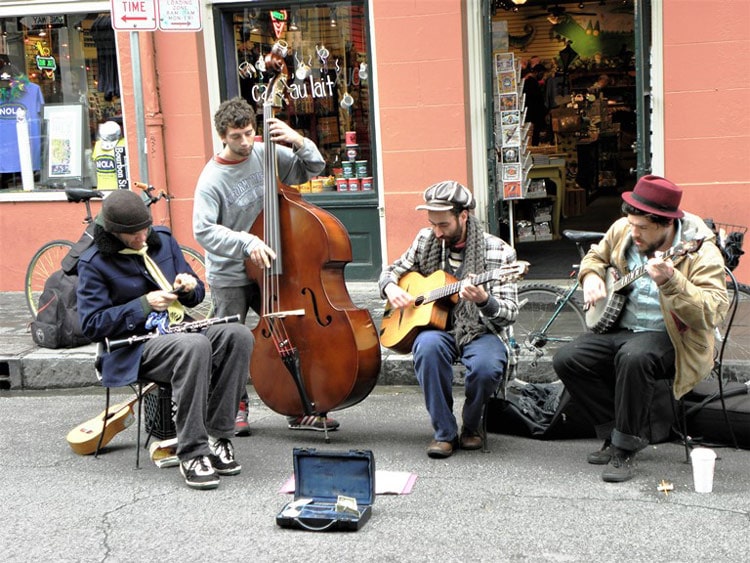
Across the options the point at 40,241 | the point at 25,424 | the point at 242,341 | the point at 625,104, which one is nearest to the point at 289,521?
the point at 242,341

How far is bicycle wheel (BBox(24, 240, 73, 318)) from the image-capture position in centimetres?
873

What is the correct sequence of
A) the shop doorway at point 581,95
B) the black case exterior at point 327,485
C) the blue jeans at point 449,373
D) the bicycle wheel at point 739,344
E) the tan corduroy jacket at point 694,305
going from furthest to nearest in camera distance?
the shop doorway at point 581,95
the bicycle wheel at point 739,344
the blue jeans at point 449,373
the tan corduroy jacket at point 694,305
the black case exterior at point 327,485

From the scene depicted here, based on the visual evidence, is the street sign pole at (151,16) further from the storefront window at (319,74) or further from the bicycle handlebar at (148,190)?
the storefront window at (319,74)

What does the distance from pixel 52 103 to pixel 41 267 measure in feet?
6.60

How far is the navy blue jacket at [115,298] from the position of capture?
507cm

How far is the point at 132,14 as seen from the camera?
6699 mm

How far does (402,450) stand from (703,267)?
180cm

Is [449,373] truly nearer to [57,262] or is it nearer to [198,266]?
[198,266]

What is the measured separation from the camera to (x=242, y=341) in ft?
16.8

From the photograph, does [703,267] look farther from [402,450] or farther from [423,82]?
[423,82]

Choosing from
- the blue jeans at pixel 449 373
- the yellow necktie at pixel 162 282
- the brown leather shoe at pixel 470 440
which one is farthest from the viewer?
the brown leather shoe at pixel 470 440

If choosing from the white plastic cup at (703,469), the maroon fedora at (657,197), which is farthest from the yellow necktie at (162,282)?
the white plastic cup at (703,469)

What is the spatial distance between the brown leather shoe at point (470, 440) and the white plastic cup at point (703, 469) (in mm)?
1160

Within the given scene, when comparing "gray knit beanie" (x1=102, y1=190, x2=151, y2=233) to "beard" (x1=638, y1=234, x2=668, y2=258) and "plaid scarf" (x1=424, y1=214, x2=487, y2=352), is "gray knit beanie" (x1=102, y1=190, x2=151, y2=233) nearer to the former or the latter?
"plaid scarf" (x1=424, y1=214, x2=487, y2=352)
